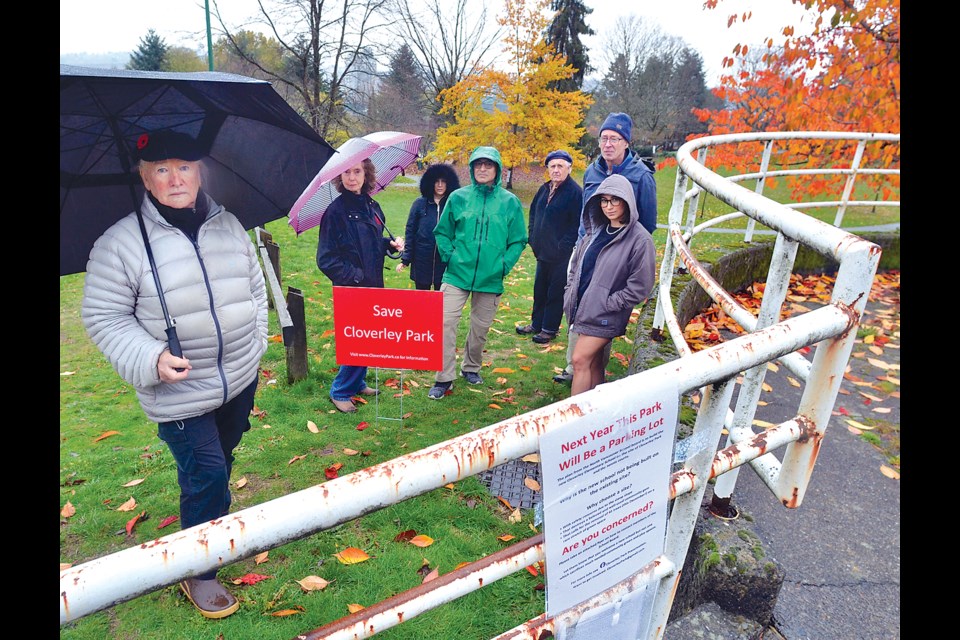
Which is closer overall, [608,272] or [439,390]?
[608,272]

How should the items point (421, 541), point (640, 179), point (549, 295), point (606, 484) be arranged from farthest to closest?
point (549, 295)
point (640, 179)
point (421, 541)
point (606, 484)

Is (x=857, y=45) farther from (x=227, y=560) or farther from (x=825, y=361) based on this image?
(x=227, y=560)

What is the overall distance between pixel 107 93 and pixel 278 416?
110 inches

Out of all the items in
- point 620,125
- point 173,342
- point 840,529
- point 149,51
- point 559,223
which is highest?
point 149,51

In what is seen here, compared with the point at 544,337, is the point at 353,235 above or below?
above

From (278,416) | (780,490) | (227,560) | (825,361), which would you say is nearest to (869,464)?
(780,490)

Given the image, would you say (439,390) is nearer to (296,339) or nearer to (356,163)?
(296,339)

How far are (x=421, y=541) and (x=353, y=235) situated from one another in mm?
2346

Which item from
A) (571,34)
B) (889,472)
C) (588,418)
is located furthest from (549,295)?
(571,34)

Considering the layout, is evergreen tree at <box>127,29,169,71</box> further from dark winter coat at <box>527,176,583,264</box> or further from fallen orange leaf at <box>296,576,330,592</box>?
fallen orange leaf at <box>296,576,330,592</box>

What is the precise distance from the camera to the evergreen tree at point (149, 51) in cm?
3659

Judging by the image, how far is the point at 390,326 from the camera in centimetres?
424

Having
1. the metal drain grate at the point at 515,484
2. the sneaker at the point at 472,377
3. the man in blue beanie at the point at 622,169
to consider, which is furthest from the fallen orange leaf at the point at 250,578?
the man in blue beanie at the point at 622,169

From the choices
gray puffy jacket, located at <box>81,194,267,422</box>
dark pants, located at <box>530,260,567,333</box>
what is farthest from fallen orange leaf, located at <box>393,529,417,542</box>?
dark pants, located at <box>530,260,567,333</box>
